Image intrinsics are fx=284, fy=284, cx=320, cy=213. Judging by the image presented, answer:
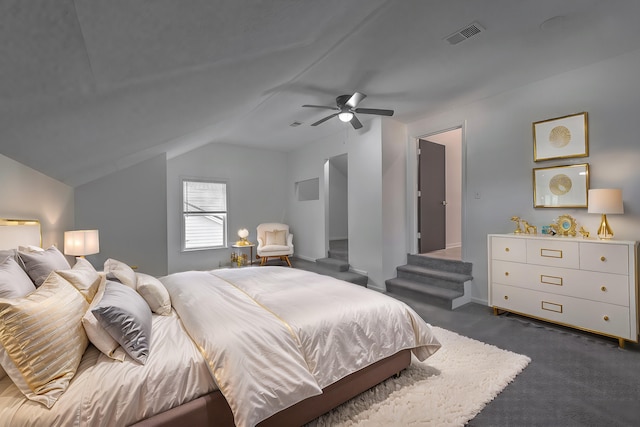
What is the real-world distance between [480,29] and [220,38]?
219cm

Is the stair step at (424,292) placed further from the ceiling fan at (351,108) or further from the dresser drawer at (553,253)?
the ceiling fan at (351,108)

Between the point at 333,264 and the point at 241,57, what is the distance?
13.5 feet

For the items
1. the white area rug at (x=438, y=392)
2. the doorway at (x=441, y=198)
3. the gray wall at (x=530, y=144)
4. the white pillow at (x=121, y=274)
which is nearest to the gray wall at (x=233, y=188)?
the doorway at (x=441, y=198)

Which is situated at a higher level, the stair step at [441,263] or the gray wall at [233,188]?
Result: the gray wall at [233,188]

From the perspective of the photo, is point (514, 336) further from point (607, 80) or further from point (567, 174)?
point (607, 80)

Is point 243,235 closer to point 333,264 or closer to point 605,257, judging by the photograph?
point 333,264

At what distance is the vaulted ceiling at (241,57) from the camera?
2.64ft

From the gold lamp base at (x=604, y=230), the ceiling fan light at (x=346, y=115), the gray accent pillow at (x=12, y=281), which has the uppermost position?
the ceiling fan light at (x=346, y=115)

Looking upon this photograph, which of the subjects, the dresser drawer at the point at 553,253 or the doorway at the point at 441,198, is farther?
the doorway at the point at 441,198

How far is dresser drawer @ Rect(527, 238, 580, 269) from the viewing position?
286cm

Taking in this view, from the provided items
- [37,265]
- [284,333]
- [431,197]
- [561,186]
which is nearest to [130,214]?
[37,265]

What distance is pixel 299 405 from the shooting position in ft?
5.30

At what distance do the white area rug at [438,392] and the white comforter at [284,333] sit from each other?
→ 224mm

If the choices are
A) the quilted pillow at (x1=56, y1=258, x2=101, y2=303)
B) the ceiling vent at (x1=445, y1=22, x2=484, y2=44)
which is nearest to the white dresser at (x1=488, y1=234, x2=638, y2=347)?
the ceiling vent at (x1=445, y1=22, x2=484, y2=44)
